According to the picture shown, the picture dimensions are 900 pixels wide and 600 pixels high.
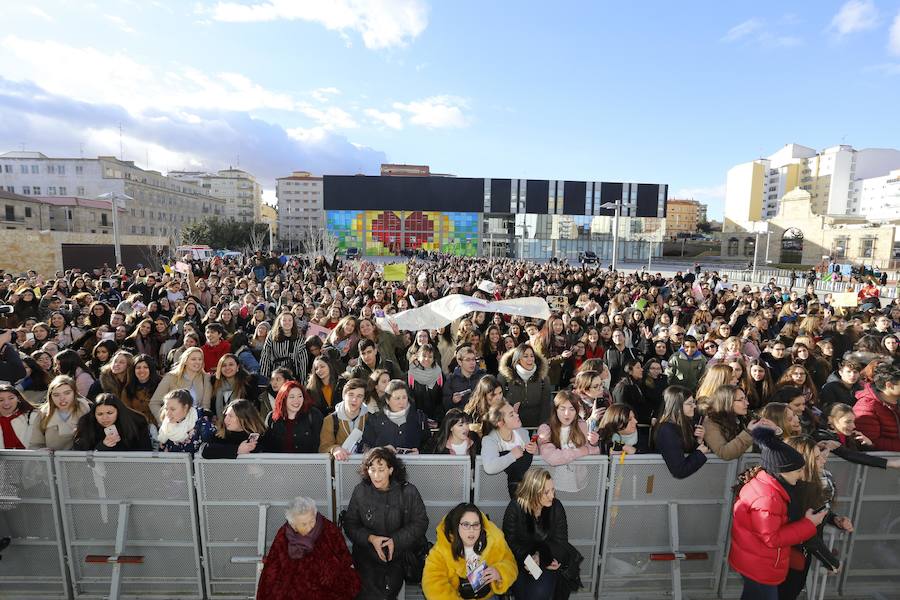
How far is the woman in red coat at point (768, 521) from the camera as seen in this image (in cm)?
315

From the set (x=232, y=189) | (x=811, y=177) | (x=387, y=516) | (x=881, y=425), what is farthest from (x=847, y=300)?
(x=232, y=189)

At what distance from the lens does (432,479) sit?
387 centimetres

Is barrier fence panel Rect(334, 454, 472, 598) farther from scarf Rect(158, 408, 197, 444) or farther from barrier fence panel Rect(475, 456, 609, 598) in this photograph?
scarf Rect(158, 408, 197, 444)

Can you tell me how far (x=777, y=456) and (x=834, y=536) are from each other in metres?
1.57

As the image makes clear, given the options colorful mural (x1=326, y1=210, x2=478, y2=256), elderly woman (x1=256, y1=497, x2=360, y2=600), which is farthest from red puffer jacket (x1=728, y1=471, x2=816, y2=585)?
colorful mural (x1=326, y1=210, x2=478, y2=256)

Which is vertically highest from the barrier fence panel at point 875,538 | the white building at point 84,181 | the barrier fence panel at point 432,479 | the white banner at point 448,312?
the white building at point 84,181

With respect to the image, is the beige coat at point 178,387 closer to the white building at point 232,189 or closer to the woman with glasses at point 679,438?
the woman with glasses at point 679,438

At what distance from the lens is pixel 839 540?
4.09m

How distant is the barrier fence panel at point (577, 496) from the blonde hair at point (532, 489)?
1.18 ft

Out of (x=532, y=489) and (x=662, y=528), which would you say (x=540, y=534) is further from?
(x=662, y=528)

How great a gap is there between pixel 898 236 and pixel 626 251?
101 feet

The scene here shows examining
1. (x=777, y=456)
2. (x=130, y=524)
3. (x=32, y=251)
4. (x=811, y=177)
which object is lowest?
(x=130, y=524)

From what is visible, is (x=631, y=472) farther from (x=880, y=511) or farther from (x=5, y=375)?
(x=5, y=375)

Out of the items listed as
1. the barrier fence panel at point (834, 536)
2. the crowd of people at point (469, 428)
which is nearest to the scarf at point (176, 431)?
the crowd of people at point (469, 428)
